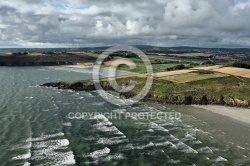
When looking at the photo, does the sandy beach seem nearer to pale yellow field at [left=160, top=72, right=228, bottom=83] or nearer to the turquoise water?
the turquoise water

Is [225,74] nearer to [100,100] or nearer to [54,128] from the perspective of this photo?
[100,100]

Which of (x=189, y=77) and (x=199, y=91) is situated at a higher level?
(x=189, y=77)

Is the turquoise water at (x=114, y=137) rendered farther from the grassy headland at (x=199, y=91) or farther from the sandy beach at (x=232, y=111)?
the grassy headland at (x=199, y=91)

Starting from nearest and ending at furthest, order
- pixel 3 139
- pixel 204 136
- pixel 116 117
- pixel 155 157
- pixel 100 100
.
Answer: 1. pixel 155 157
2. pixel 3 139
3. pixel 204 136
4. pixel 116 117
5. pixel 100 100

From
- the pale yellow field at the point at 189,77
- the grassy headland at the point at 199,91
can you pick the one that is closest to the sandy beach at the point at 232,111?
the grassy headland at the point at 199,91

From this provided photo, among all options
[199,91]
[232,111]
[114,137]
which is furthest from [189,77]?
[114,137]

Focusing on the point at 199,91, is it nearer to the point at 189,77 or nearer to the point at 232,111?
the point at 232,111

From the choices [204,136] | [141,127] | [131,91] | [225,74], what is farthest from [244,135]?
[225,74]
